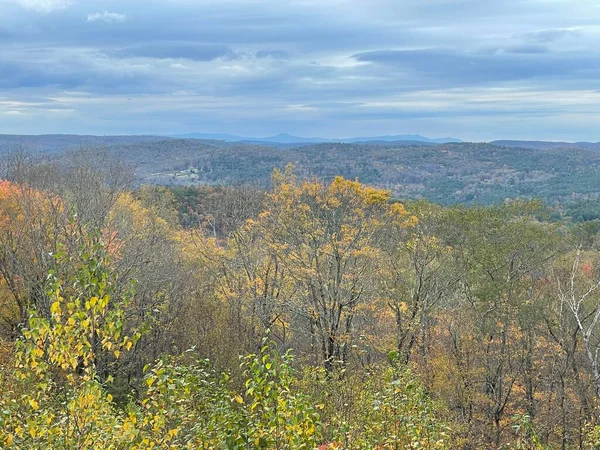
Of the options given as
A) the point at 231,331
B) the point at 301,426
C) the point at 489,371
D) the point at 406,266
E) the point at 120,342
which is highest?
the point at 120,342

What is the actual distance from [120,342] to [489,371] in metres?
22.9

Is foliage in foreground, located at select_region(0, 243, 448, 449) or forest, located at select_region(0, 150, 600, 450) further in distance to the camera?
forest, located at select_region(0, 150, 600, 450)

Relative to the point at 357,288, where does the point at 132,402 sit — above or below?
above

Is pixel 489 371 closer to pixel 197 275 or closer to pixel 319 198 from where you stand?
pixel 319 198

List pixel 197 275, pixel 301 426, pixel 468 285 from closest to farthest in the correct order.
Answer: pixel 301 426 → pixel 468 285 → pixel 197 275

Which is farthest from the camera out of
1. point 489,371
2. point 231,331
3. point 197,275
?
point 197,275

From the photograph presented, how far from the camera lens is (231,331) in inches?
930

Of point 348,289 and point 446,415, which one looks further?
point 348,289

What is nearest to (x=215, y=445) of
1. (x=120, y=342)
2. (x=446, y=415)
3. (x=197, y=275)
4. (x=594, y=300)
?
(x=120, y=342)

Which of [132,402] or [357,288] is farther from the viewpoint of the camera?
[357,288]

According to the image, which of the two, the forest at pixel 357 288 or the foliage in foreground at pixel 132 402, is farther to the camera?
the forest at pixel 357 288

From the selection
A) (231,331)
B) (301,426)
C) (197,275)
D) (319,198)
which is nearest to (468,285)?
(319,198)

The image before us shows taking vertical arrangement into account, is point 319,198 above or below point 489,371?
above

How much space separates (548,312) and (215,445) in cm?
Answer: 2311
